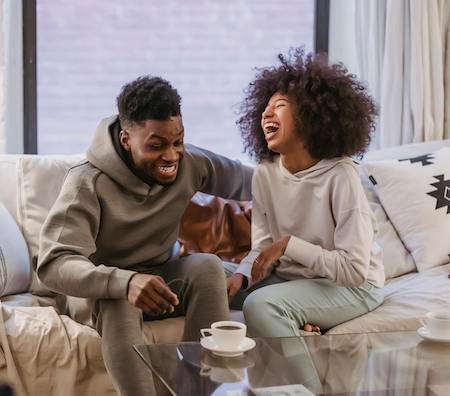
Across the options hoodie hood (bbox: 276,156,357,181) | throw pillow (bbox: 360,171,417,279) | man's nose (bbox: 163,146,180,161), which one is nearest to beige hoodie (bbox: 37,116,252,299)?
man's nose (bbox: 163,146,180,161)

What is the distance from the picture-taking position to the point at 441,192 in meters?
3.14

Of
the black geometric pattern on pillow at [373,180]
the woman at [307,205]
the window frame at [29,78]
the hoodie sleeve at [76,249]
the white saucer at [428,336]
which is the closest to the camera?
the white saucer at [428,336]

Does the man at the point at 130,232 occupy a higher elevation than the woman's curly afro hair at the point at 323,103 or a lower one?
lower

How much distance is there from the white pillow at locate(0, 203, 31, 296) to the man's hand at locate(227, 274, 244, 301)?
605 millimetres

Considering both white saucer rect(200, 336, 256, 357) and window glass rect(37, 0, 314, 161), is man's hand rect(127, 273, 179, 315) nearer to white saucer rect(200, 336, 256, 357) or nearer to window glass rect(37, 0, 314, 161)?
white saucer rect(200, 336, 256, 357)

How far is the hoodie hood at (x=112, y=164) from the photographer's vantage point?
2.49 metres

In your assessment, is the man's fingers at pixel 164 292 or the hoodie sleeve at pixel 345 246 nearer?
the man's fingers at pixel 164 292

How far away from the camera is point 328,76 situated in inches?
105

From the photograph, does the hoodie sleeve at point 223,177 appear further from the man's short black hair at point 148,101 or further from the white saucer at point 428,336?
the white saucer at point 428,336

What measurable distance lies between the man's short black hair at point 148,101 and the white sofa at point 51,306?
0.49 m

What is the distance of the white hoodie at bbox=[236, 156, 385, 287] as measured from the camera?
2.54 metres

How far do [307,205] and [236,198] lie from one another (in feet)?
0.84

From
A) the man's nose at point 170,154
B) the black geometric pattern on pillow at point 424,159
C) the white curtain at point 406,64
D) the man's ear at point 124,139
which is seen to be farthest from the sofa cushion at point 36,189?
the white curtain at point 406,64

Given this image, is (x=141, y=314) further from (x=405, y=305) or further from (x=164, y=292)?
(x=405, y=305)
